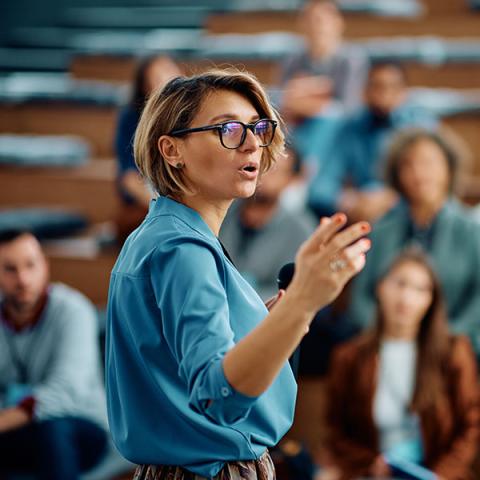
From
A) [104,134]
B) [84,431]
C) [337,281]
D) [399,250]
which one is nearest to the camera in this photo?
[337,281]

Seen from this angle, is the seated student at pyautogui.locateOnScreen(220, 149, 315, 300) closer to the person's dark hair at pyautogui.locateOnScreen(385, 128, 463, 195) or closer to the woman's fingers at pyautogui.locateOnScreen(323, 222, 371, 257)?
the person's dark hair at pyautogui.locateOnScreen(385, 128, 463, 195)

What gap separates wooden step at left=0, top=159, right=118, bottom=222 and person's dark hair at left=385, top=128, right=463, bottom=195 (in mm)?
1229

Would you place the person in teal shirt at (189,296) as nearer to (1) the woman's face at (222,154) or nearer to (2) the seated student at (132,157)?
(1) the woman's face at (222,154)

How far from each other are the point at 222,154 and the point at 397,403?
1479 mm

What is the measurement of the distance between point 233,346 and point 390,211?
74.4 inches

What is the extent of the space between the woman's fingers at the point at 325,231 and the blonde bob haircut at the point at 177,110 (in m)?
0.21

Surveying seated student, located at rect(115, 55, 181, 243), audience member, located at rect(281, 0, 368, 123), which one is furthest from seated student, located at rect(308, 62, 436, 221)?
seated student, located at rect(115, 55, 181, 243)

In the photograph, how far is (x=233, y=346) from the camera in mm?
820

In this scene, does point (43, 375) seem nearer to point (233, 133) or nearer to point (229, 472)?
point (229, 472)

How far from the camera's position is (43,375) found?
2328 mm

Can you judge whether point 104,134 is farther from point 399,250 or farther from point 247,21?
point 399,250

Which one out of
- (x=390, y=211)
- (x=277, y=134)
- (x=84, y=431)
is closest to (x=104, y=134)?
(x=390, y=211)

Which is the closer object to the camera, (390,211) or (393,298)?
(393,298)

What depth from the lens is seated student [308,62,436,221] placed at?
120 inches
